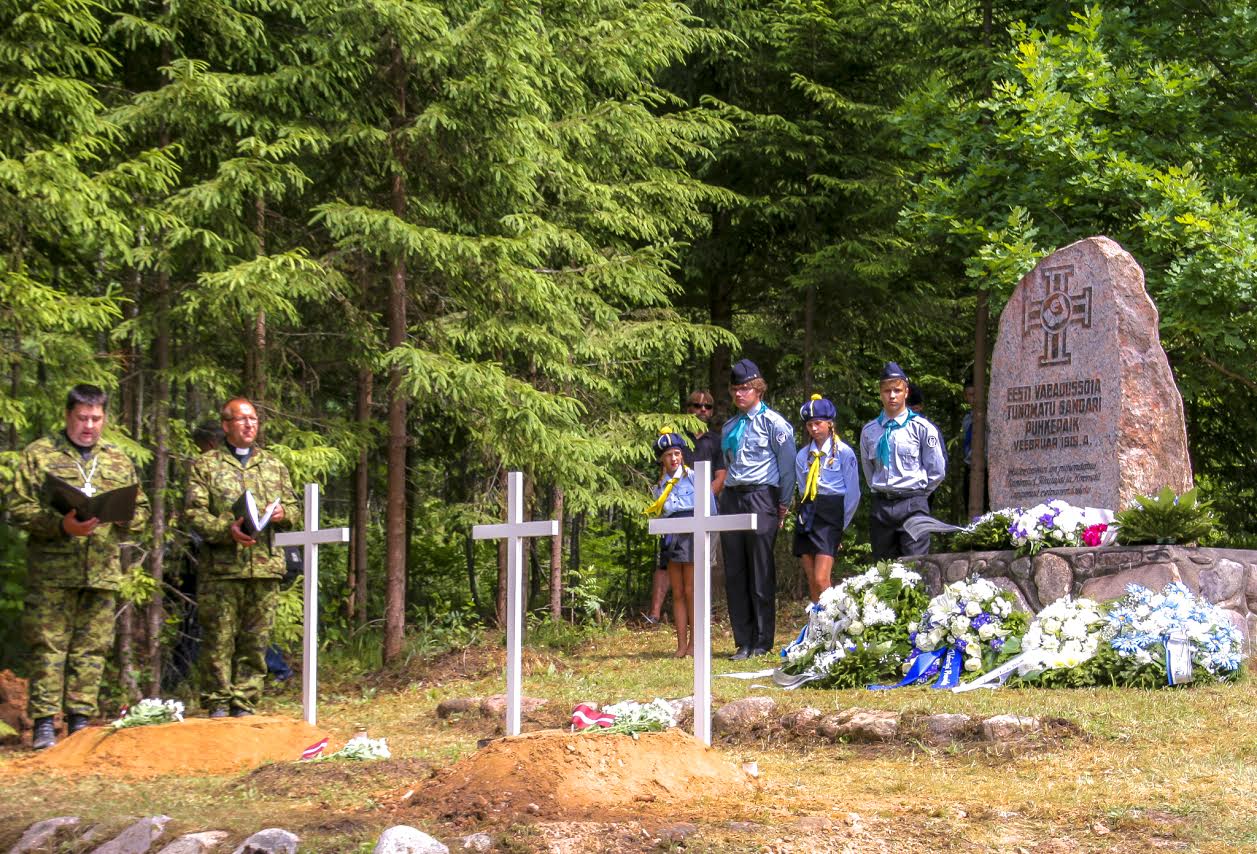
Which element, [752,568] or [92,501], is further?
[752,568]

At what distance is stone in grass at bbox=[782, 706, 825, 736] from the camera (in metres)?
7.13

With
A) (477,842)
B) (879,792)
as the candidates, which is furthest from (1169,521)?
(477,842)

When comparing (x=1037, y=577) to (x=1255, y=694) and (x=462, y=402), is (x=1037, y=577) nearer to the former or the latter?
(x=1255, y=694)

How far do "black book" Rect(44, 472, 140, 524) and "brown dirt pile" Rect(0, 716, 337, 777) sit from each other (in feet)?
3.78

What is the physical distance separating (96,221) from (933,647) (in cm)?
600

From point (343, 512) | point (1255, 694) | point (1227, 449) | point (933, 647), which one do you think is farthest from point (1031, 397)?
point (343, 512)

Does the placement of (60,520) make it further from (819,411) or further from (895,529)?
(895,529)

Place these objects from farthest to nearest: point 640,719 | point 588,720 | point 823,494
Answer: point 823,494
point 588,720
point 640,719

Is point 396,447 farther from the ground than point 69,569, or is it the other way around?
point 396,447

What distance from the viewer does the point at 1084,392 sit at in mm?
10094

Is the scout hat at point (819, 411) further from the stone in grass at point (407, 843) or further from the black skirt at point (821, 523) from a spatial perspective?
the stone in grass at point (407, 843)

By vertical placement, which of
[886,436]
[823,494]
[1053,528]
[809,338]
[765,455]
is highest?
[809,338]

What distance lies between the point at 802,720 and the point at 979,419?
7979 mm

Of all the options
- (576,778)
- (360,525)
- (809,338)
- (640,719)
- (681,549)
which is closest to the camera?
(576,778)
